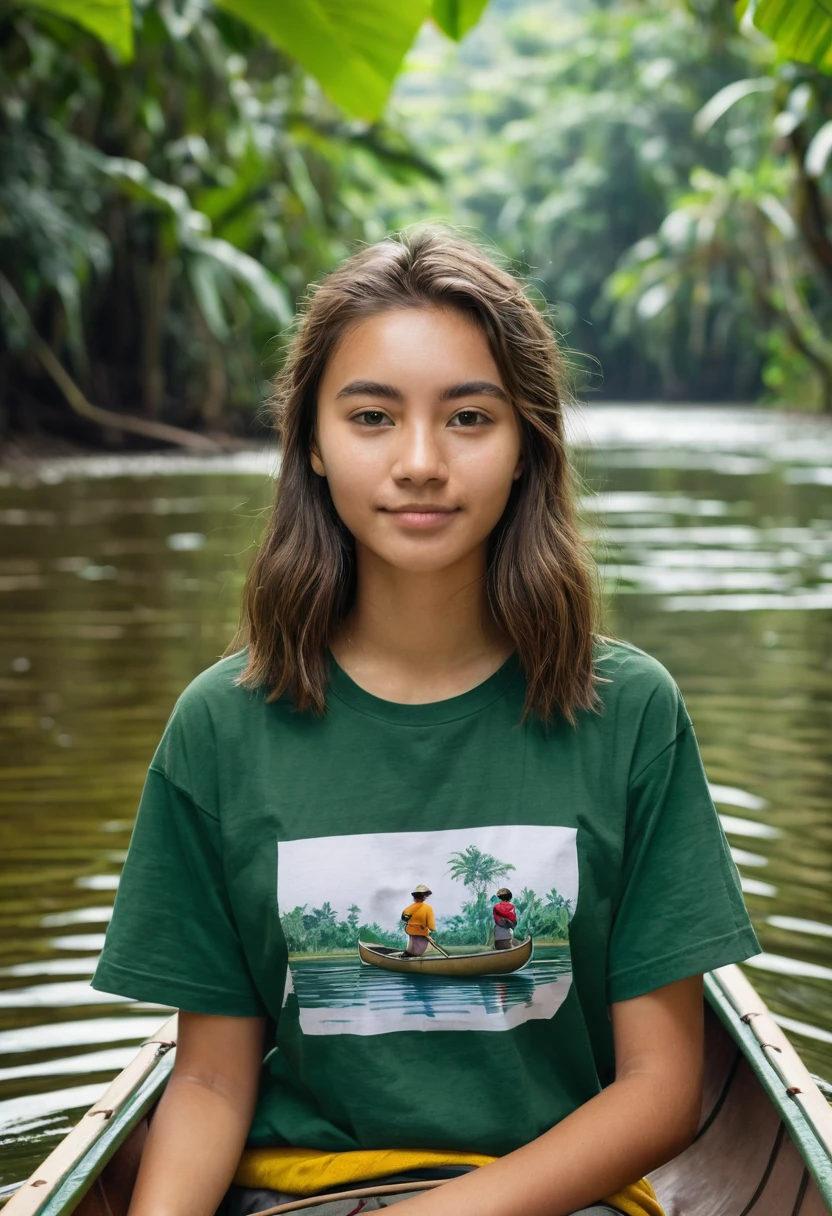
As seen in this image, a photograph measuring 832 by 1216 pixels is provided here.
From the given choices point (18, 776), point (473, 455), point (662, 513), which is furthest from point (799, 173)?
point (473, 455)

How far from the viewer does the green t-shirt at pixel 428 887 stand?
1.86 metres

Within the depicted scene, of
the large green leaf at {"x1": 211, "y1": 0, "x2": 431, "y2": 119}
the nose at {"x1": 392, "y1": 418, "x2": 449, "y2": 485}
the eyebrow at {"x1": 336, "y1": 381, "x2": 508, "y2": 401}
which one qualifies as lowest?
the nose at {"x1": 392, "y1": 418, "x2": 449, "y2": 485}

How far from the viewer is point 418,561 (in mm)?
1904

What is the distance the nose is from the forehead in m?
0.05

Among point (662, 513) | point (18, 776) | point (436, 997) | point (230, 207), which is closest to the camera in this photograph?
point (436, 997)

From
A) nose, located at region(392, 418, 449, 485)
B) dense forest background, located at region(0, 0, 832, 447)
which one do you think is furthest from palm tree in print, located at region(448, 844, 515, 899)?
dense forest background, located at region(0, 0, 832, 447)

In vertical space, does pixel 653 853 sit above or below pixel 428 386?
below

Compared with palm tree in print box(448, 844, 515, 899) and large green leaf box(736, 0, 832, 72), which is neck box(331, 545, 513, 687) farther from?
large green leaf box(736, 0, 832, 72)

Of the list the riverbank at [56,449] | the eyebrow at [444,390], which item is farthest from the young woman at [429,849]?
the riverbank at [56,449]

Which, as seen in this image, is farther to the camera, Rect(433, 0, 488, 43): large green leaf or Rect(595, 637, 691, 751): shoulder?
Rect(433, 0, 488, 43): large green leaf

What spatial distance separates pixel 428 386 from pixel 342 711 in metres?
0.35

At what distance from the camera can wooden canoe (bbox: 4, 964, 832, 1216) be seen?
1.86 metres

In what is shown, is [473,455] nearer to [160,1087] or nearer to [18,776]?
[160,1087]

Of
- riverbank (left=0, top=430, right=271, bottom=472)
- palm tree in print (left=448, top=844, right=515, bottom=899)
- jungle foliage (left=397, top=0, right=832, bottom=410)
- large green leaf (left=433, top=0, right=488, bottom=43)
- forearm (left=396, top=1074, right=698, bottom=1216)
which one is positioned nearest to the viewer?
forearm (left=396, top=1074, right=698, bottom=1216)
